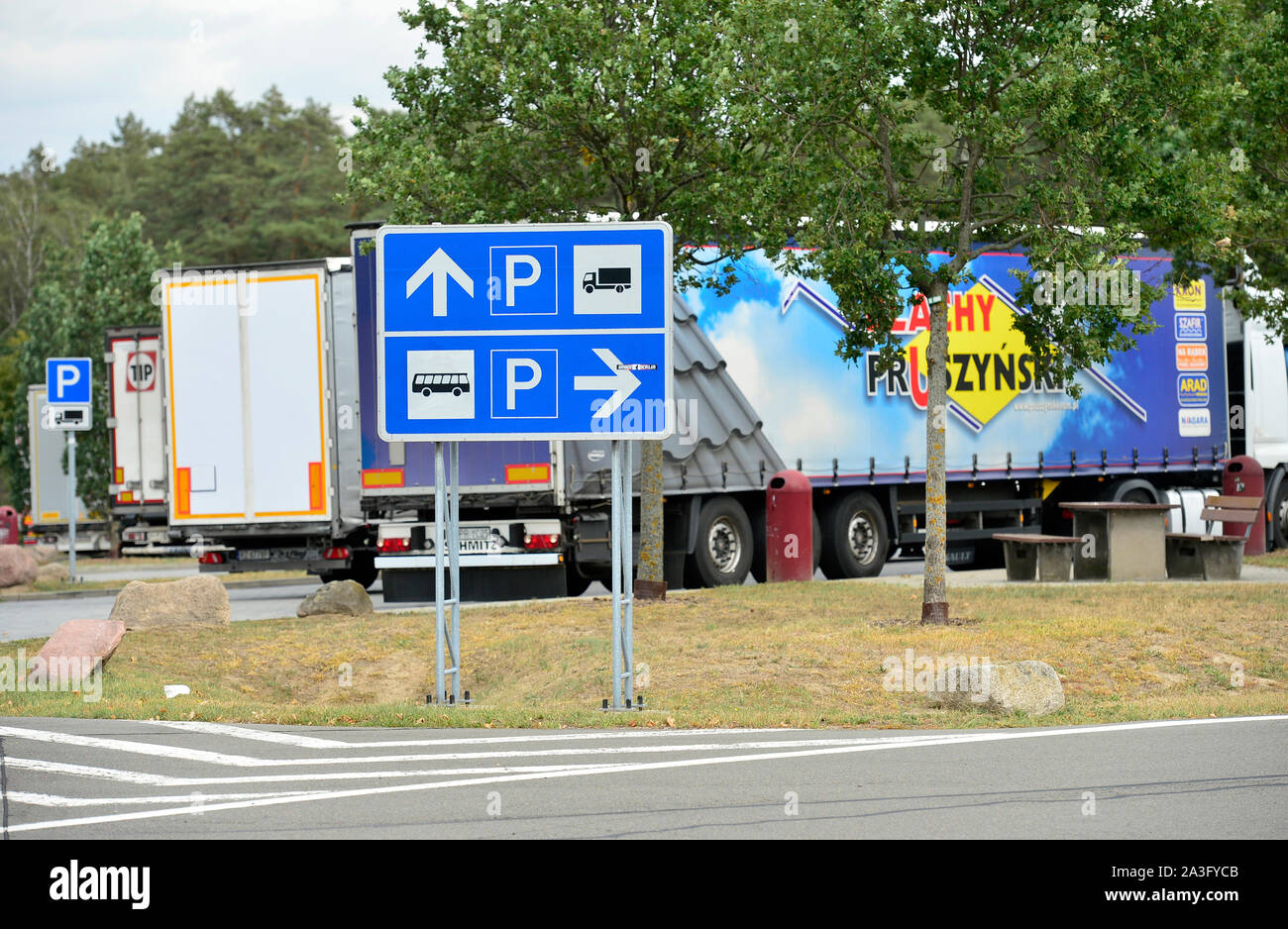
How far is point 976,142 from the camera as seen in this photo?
1497 centimetres

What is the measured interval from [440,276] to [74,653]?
13.9ft

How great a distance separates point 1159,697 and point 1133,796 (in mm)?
4352

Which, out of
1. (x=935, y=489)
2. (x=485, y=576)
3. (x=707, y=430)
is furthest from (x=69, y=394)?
(x=935, y=489)

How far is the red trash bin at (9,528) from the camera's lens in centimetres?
3588

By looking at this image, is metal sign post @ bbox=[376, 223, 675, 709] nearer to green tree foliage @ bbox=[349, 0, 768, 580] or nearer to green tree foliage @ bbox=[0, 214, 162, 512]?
green tree foliage @ bbox=[349, 0, 768, 580]

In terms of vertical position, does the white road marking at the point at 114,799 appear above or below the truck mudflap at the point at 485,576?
below

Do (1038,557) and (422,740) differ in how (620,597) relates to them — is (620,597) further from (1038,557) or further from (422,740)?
(1038,557)

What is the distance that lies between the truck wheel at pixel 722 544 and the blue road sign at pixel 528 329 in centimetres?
889

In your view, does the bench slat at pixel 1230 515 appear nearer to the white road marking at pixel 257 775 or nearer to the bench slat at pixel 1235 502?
the bench slat at pixel 1235 502

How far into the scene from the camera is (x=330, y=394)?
1845 centimetres

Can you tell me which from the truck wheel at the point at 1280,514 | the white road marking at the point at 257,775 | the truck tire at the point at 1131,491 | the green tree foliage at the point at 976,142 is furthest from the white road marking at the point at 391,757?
the truck wheel at the point at 1280,514

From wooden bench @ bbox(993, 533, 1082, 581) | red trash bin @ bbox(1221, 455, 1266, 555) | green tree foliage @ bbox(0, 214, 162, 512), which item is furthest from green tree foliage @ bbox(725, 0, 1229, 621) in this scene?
green tree foliage @ bbox(0, 214, 162, 512)

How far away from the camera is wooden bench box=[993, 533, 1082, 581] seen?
1908 centimetres

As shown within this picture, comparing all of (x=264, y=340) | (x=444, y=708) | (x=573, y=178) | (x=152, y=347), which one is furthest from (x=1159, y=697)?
(x=152, y=347)
